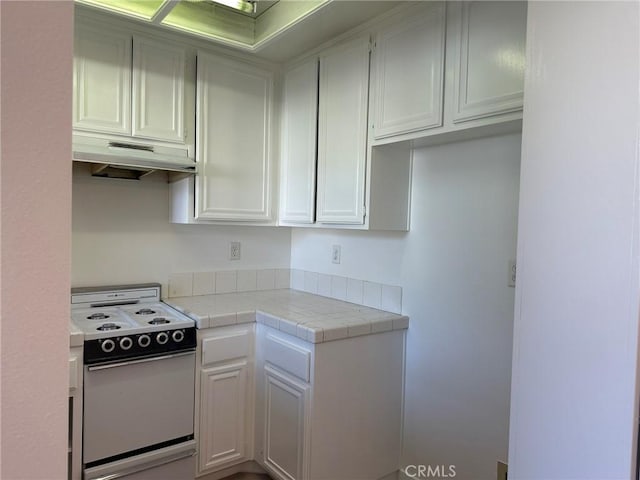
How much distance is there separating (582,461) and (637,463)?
93 millimetres

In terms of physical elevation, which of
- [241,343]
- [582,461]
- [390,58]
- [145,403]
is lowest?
[145,403]

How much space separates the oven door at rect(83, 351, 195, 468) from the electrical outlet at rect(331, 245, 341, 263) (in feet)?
3.39

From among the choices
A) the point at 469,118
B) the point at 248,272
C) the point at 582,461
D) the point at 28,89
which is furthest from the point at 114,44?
the point at 582,461

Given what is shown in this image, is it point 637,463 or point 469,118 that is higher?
point 469,118

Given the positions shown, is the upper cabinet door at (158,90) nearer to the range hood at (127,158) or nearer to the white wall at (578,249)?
the range hood at (127,158)

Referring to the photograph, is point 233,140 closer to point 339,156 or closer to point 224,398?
point 339,156

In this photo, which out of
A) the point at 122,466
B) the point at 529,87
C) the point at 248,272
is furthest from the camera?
the point at 248,272

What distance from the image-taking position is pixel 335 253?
105 inches

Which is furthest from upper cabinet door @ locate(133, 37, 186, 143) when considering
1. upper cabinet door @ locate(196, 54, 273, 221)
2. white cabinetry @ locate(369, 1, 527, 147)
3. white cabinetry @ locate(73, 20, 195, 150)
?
white cabinetry @ locate(369, 1, 527, 147)

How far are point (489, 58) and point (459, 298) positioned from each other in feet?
3.38

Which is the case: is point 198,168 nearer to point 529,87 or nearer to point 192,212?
point 192,212

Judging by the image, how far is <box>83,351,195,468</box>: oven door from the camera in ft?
5.94

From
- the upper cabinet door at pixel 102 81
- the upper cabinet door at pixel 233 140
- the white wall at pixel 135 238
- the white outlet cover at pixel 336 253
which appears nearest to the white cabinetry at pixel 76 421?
the white wall at pixel 135 238

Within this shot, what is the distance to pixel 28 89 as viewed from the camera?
0.44 metres
